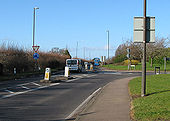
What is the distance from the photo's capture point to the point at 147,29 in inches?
447

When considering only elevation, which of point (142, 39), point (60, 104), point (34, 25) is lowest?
point (60, 104)

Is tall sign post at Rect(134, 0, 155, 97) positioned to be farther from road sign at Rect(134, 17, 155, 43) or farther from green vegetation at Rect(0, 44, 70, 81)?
green vegetation at Rect(0, 44, 70, 81)

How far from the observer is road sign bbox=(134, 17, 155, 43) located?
11297 mm

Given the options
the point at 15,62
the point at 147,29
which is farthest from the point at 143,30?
the point at 15,62

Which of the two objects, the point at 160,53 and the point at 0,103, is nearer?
the point at 0,103

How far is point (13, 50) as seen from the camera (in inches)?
1220

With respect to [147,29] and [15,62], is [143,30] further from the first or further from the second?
[15,62]

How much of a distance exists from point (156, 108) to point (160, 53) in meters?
48.7

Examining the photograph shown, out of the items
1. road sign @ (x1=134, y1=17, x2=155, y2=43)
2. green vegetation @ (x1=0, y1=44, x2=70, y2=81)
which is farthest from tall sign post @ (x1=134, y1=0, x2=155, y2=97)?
green vegetation @ (x1=0, y1=44, x2=70, y2=81)

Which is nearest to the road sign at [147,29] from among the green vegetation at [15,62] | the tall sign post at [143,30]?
the tall sign post at [143,30]

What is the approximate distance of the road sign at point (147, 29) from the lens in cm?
1130

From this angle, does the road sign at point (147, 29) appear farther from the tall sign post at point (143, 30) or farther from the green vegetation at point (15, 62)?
the green vegetation at point (15, 62)

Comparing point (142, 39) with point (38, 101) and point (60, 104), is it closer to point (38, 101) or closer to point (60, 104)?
point (60, 104)

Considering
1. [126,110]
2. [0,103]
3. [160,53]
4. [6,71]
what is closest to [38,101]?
[0,103]
